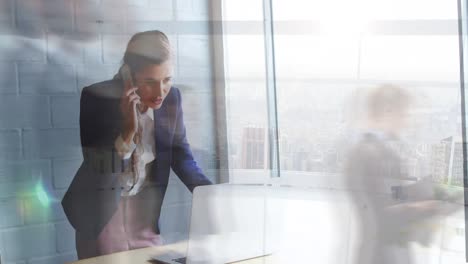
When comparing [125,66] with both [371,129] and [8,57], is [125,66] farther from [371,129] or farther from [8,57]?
[371,129]

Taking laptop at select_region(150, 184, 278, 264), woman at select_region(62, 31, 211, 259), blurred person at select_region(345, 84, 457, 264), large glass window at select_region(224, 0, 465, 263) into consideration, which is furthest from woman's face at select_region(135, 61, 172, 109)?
blurred person at select_region(345, 84, 457, 264)

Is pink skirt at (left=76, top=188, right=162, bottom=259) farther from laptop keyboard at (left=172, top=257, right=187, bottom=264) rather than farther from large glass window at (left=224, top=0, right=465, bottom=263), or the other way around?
large glass window at (left=224, top=0, right=465, bottom=263)

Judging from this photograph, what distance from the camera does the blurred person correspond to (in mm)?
884

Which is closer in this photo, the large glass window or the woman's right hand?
the large glass window

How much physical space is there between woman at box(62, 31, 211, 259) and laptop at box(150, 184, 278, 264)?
15cm

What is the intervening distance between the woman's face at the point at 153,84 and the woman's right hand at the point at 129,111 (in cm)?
2

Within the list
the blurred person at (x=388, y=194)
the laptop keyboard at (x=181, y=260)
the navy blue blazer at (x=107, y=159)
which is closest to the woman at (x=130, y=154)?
the navy blue blazer at (x=107, y=159)

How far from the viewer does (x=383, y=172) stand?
35.6 inches

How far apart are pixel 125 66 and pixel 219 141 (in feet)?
1.02

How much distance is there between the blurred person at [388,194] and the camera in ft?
2.90

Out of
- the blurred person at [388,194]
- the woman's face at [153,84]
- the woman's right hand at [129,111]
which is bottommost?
the blurred person at [388,194]

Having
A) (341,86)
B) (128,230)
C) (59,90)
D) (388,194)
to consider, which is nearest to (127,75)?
(59,90)

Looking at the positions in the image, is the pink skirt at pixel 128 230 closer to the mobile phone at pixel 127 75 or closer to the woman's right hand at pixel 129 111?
the woman's right hand at pixel 129 111

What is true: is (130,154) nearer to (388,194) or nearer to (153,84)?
(153,84)
